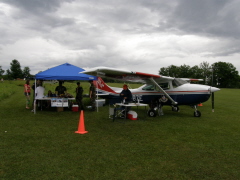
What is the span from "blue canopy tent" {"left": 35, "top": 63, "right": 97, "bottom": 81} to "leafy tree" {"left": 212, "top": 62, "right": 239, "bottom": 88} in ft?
283

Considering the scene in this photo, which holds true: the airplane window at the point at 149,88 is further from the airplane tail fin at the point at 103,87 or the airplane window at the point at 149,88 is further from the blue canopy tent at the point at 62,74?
the blue canopy tent at the point at 62,74

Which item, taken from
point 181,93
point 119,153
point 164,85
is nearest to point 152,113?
point 164,85

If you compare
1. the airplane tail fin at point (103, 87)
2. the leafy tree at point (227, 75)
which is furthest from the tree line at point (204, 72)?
the airplane tail fin at point (103, 87)

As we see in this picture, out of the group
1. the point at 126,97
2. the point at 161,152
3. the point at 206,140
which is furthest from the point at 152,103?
the point at 161,152

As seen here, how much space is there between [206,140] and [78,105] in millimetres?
7659

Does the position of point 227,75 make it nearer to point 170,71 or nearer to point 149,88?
point 170,71

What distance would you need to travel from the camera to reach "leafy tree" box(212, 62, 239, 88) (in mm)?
83812

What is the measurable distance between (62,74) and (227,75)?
9215 cm

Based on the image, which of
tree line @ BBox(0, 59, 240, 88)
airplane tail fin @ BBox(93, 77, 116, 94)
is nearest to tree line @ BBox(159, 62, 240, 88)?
tree line @ BBox(0, 59, 240, 88)

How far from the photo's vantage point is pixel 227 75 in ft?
282

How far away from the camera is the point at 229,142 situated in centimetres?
514

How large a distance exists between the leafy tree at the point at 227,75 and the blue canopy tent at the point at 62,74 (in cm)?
8612

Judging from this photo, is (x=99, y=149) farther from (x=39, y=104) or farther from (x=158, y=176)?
(x=39, y=104)

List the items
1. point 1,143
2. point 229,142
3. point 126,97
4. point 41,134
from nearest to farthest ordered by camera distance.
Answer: point 1,143 → point 229,142 → point 41,134 → point 126,97
